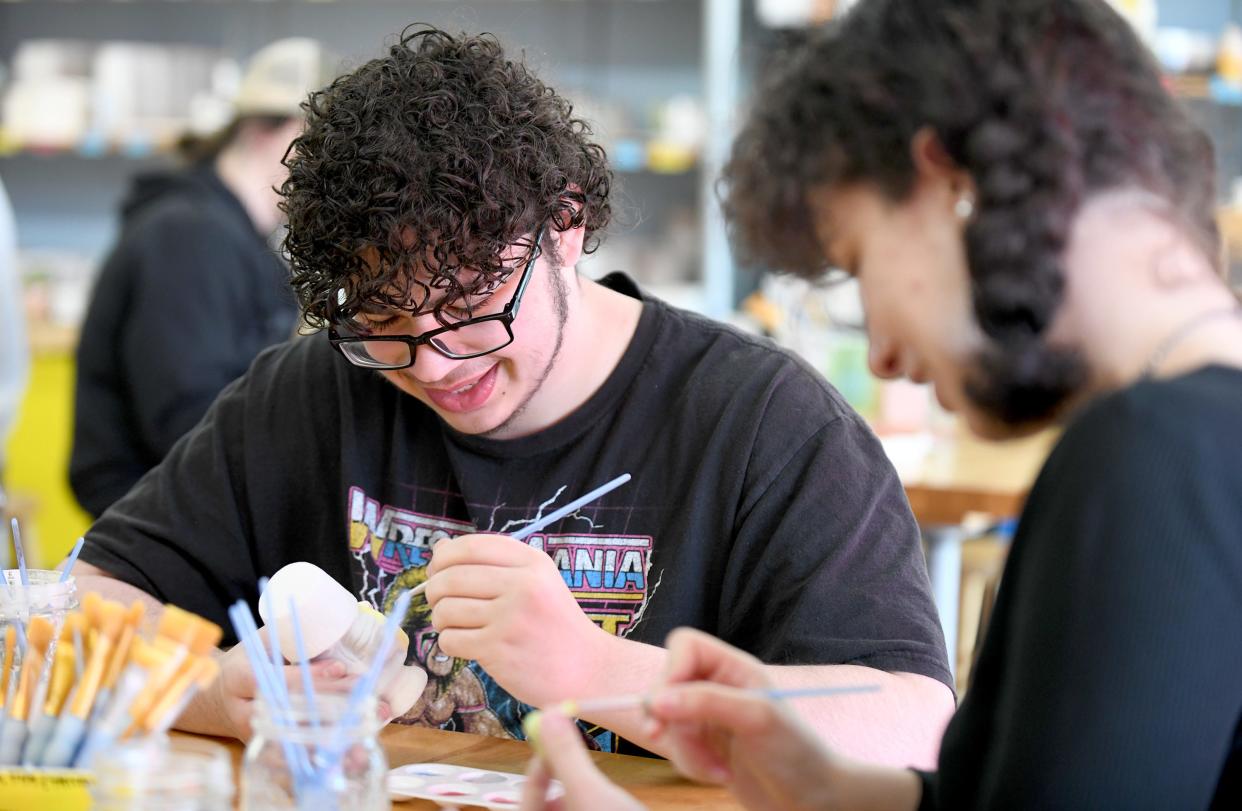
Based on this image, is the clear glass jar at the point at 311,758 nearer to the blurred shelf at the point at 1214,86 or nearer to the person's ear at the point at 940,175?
the person's ear at the point at 940,175

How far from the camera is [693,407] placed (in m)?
1.53

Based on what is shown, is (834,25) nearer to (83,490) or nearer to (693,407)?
(693,407)

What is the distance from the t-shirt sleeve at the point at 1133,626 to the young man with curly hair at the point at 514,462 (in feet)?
1.37

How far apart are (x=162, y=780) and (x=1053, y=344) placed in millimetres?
619

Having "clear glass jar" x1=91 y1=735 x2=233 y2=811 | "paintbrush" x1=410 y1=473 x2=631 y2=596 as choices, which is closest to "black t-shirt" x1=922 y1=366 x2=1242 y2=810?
"clear glass jar" x1=91 y1=735 x2=233 y2=811

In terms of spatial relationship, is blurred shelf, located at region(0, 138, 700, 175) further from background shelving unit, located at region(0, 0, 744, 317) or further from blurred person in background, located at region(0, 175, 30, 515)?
blurred person in background, located at region(0, 175, 30, 515)

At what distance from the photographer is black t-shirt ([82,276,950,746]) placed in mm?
1384

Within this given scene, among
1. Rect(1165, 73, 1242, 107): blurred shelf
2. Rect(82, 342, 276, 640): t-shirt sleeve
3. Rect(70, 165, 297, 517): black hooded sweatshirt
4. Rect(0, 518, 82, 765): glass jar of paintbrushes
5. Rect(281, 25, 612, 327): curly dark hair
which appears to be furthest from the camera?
Rect(1165, 73, 1242, 107): blurred shelf

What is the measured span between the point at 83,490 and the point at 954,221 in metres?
2.43

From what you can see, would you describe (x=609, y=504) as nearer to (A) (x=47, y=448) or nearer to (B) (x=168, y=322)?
(B) (x=168, y=322)

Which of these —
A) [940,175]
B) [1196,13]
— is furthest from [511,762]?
[1196,13]

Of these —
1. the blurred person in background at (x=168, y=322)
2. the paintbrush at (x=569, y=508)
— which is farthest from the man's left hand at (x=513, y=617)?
the blurred person in background at (x=168, y=322)

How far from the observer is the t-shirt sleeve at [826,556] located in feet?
4.33

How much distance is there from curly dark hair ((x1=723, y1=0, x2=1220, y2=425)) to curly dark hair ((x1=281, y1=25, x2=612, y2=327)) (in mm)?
499
